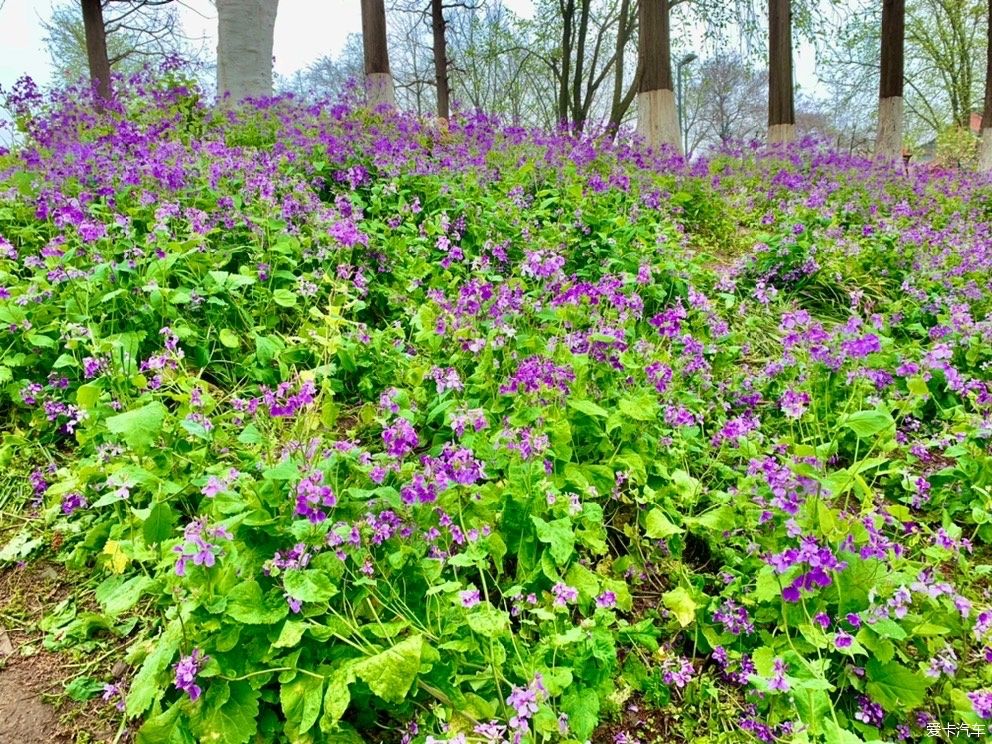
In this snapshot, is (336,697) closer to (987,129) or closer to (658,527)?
(658,527)

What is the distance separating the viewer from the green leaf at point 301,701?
1.64 metres

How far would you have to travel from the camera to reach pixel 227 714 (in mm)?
1661

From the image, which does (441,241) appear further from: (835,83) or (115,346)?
(835,83)

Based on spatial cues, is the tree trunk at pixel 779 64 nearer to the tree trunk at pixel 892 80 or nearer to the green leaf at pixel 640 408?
the tree trunk at pixel 892 80

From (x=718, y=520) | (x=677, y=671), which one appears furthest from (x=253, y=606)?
(x=718, y=520)

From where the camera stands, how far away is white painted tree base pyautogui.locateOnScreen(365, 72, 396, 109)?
980cm

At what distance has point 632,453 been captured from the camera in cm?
253

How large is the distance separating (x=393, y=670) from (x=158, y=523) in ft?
3.12

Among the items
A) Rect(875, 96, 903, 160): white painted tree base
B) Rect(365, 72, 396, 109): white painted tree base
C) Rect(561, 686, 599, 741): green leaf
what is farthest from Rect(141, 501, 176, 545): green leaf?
Rect(875, 96, 903, 160): white painted tree base

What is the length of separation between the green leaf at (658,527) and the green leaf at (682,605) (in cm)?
20

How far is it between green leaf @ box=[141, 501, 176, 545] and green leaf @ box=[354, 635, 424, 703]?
830 millimetres

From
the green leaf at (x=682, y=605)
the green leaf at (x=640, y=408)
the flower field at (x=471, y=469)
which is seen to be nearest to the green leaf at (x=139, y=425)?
the flower field at (x=471, y=469)

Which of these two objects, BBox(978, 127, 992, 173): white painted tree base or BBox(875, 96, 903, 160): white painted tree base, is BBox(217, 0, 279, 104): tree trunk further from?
BBox(978, 127, 992, 173): white painted tree base

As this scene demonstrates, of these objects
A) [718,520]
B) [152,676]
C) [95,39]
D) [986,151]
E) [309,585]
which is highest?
[95,39]
